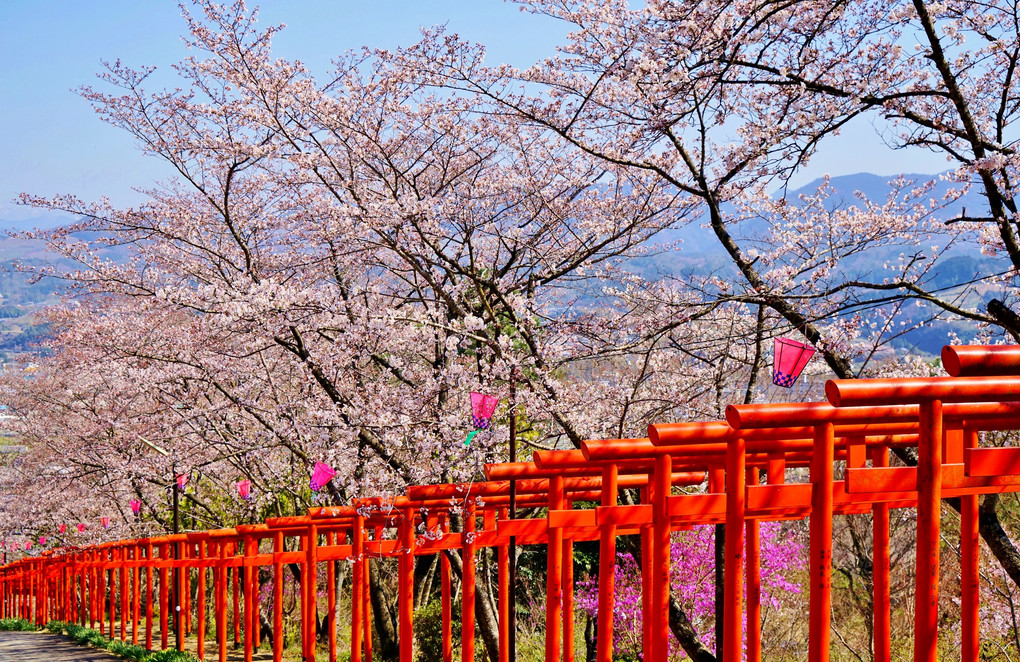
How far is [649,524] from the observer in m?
4.66

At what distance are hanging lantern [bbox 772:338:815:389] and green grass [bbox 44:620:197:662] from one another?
686 centimetres

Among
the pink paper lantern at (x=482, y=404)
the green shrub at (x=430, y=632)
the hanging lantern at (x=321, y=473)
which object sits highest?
the pink paper lantern at (x=482, y=404)

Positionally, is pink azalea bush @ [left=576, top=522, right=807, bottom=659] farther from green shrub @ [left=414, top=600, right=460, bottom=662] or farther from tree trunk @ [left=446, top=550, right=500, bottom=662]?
green shrub @ [left=414, top=600, right=460, bottom=662]

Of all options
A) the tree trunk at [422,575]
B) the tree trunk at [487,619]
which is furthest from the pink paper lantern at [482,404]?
the tree trunk at [422,575]

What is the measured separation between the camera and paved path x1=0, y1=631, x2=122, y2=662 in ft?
37.2

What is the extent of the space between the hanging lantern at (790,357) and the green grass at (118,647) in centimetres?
686

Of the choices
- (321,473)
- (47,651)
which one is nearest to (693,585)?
(321,473)

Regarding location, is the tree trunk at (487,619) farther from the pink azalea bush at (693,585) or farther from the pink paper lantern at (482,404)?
the pink paper lantern at (482,404)

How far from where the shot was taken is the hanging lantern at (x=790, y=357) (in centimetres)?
641

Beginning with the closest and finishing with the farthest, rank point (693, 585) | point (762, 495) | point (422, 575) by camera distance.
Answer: point (762, 495)
point (693, 585)
point (422, 575)

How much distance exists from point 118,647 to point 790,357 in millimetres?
9570

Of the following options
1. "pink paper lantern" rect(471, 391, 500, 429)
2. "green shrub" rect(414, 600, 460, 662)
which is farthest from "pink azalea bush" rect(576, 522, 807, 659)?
"pink paper lantern" rect(471, 391, 500, 429)

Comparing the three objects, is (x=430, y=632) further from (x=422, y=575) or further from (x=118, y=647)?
(x=118, y=647)

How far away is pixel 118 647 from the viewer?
11.8 meters
